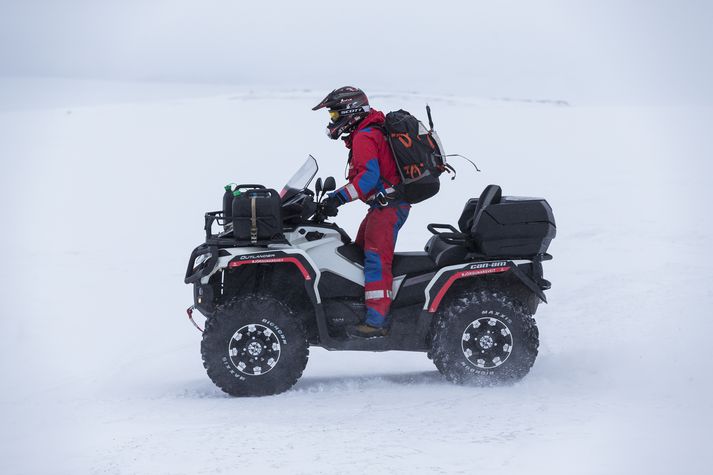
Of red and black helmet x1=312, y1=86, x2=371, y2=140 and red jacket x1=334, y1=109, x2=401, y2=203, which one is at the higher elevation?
red and black helmet x1=312, y1=86, x2=371, y2=140

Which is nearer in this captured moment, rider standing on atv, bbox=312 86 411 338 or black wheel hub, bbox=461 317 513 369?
rider standing on atv, bbox=312 86 411 338

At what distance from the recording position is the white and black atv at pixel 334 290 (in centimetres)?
646

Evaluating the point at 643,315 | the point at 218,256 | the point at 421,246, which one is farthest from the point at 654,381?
the point at 421,246

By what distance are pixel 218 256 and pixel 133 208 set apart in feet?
30.1

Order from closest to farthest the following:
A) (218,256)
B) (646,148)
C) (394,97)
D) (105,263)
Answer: (218,256) → (105,263) → (646,148) → (394,97)

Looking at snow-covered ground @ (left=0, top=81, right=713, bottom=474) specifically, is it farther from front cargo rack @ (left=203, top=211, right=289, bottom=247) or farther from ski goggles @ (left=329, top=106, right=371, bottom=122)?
ski goggles @ (left=329, top=106, right=371, bottom=122)

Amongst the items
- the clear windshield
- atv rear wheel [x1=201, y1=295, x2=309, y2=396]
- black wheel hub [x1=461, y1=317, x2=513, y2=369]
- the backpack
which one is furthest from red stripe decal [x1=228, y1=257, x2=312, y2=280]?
black wheel hub [x1=461, y1=317, x2=513, y2=369]

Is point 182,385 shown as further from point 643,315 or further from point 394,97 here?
point 394,97

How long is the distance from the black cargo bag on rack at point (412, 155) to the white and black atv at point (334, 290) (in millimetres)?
458

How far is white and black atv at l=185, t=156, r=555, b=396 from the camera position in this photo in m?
6.46

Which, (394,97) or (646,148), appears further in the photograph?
(394,97)

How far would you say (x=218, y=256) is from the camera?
6473 mm

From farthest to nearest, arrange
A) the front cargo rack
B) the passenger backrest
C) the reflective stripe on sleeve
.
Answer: the passenger backrest, the reflective stripe on sleeve, the front cargo rack

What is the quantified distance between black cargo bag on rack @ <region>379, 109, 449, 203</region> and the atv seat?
0.46 metres
